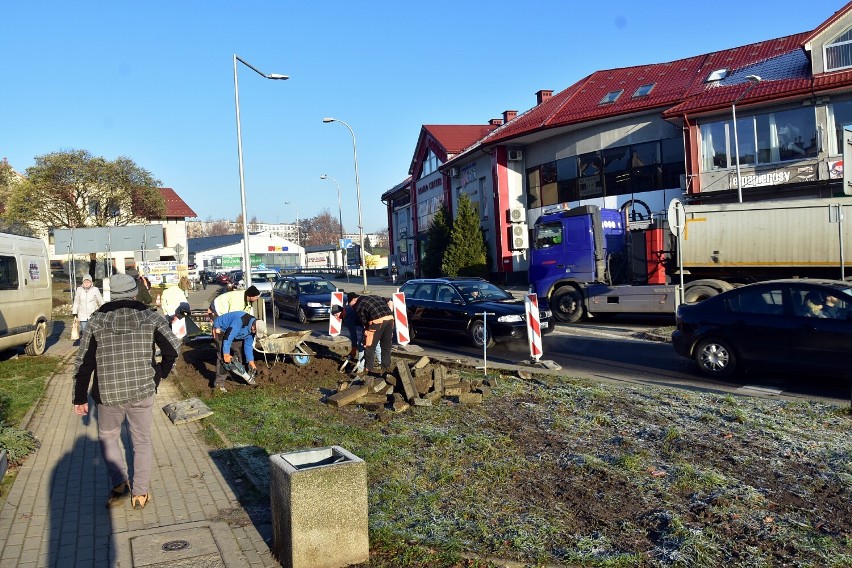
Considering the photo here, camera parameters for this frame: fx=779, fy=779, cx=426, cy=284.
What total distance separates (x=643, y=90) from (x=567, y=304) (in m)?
15.8

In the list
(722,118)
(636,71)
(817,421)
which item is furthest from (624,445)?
(636,71)

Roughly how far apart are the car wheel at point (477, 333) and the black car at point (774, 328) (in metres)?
4.72

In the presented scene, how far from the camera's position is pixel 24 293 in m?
15.5

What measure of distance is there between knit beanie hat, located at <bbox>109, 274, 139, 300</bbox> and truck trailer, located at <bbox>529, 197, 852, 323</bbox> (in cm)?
1244

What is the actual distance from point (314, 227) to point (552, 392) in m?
164

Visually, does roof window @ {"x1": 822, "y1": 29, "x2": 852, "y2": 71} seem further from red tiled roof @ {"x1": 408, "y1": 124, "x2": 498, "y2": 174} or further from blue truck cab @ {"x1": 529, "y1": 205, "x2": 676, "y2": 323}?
red tiled roof @ {"x1": 408, "y1": 124, "x2": 498, "y2": 174}

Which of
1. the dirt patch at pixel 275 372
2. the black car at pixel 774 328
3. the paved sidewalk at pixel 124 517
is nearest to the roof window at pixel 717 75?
the black car at pixel 774 328

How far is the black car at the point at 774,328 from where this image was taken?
10.2 meters

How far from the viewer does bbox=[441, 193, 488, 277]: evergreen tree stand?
126ft

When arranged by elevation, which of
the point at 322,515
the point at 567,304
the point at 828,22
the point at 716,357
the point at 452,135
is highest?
the point at 452,135

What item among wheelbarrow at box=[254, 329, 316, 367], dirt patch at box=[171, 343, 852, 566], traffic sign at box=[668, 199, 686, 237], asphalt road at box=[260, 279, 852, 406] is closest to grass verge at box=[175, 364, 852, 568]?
dirt patch at box=[171, 343, 852, 566]

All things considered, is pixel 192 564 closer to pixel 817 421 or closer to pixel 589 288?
pixel 817 421

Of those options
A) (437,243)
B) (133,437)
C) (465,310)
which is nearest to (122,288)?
(133,437)

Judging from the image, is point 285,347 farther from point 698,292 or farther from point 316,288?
point 316,288
